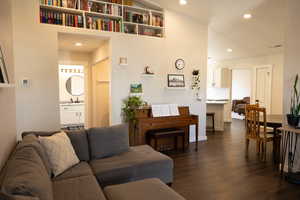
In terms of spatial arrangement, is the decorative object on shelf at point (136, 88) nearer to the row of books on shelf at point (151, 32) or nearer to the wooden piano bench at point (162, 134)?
the wooden piano bench at point (162, 134)

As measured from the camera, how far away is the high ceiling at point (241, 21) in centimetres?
444

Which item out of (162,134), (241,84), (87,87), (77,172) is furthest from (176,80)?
(241,84)

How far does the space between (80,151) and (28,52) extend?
2.32 metres

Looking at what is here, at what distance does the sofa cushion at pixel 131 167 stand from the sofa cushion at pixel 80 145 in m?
0.14

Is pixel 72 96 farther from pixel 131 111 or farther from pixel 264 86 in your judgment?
pixel 264 86

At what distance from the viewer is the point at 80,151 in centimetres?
268

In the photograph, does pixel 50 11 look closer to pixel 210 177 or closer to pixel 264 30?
pixel 210 177

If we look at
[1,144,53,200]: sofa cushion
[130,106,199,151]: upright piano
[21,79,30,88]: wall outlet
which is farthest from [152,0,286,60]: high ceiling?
[1,144,53,200]: sofa cushion

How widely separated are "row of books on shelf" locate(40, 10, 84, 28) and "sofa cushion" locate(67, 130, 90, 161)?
241 centimetres

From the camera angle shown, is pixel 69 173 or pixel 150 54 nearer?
pixel 69 173

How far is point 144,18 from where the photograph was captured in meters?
4.80

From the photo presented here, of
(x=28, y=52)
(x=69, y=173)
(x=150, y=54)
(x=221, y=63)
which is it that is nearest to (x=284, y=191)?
(x=69, y=173)

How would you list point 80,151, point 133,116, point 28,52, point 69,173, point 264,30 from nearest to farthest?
point 69,173 < point 80,151 < point 28,52 < point 133,116 < point 264,30

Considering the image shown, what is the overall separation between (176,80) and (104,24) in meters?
2.09
